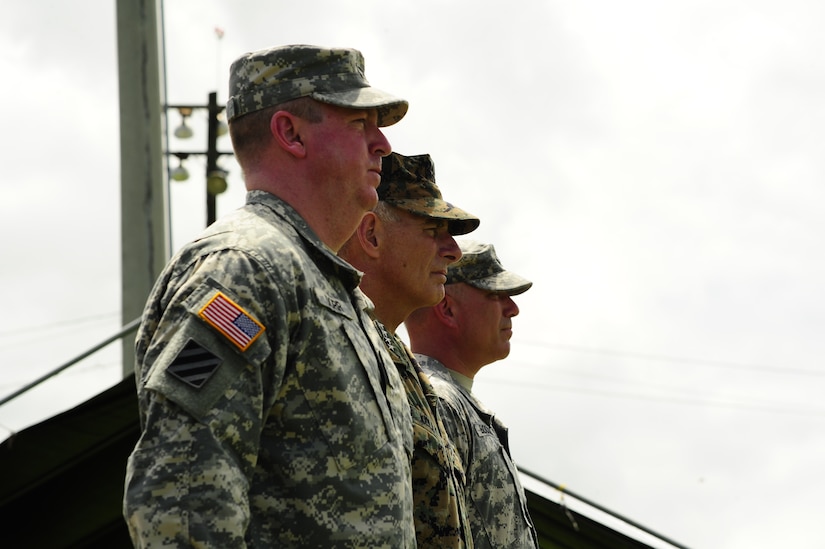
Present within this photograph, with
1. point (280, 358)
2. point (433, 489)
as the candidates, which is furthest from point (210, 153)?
point (280, 358)

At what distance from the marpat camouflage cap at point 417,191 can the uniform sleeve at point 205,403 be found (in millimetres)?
2031

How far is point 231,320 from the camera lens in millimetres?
2570

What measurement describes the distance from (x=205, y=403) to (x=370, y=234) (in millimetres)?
2174

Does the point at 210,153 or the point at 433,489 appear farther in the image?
the point at 210,153

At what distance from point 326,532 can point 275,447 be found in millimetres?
203

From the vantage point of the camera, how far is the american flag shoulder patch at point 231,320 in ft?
8.38

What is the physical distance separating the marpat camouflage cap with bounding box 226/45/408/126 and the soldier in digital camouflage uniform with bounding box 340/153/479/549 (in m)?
0.92

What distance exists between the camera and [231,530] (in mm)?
2436

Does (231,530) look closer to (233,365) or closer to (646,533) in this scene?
(233,365)

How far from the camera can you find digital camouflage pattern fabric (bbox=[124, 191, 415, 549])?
2.45m

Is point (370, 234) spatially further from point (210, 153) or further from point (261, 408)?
point (210, 153)

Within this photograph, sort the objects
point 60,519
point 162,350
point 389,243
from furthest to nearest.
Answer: point 60,519 < point 389,243 < point 162,350

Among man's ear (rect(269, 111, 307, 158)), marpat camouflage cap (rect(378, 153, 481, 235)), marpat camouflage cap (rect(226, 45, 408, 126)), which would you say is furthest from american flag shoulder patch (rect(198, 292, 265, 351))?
marpat camouflage cap (rect(378, 153, 481, 235))

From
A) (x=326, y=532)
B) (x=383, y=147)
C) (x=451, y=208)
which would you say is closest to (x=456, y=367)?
(x=451, y=208)
